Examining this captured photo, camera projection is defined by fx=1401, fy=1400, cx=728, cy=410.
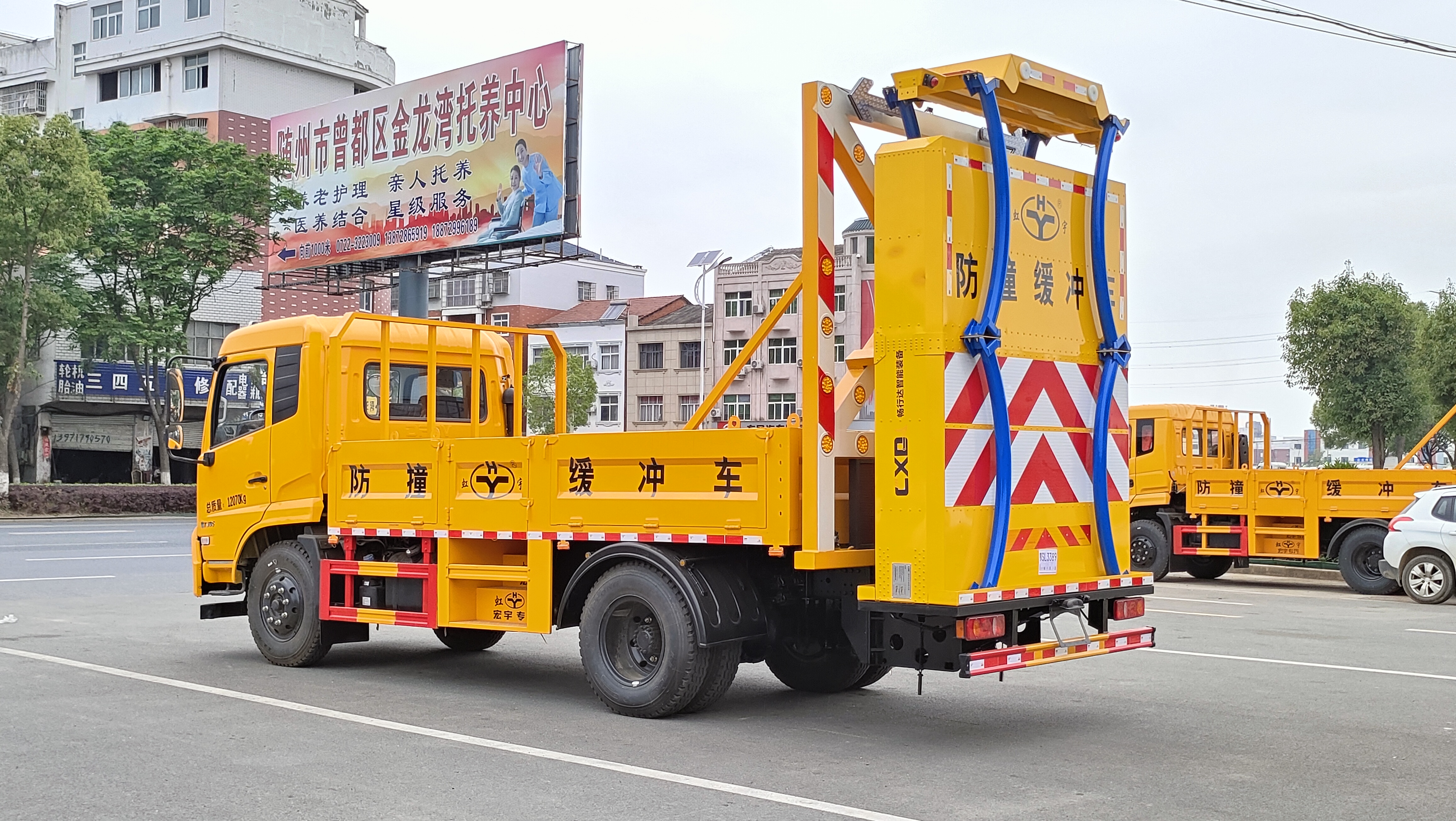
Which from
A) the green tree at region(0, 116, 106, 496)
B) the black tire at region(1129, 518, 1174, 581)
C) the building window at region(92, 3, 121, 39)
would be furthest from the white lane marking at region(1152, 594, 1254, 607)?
the building window at region(92, 3, 121, 39)

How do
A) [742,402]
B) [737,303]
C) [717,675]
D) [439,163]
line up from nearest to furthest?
[717,675]
[439,163]
[742,402]
[737,303]

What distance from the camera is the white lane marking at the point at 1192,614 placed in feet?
51.2

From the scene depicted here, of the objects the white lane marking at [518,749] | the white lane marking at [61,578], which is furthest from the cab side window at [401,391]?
the white lane marking at [61,578]

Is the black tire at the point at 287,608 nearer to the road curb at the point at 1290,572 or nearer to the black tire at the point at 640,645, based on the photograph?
the black tire at the point at 640,645

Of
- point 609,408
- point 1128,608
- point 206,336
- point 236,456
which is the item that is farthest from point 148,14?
point 1128,608

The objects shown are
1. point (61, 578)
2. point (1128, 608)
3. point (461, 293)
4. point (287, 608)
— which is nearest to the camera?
point (1128, 608)

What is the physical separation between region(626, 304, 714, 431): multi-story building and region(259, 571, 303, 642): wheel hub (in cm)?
5765

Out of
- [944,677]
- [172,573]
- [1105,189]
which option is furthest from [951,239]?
[172,573]

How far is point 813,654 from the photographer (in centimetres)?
938

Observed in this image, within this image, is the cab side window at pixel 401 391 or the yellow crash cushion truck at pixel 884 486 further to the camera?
the cab side window at pixel 401 391

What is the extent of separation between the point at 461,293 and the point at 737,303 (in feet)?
72.2

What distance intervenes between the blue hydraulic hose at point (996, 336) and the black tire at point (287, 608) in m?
5.62

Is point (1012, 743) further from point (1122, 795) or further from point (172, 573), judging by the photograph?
point (172, 573)

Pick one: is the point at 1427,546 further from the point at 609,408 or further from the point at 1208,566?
the point at 609,408
